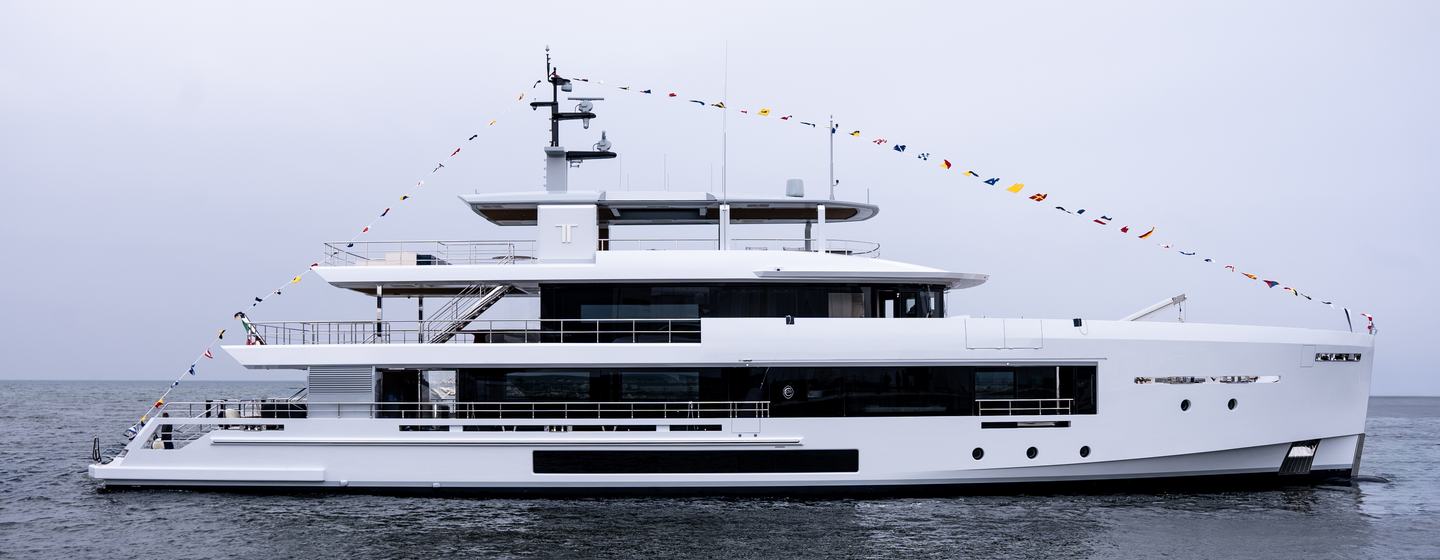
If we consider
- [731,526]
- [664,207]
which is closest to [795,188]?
[664,207]

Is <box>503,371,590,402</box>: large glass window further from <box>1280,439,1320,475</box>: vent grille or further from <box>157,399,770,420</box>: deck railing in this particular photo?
<box>1280,439,1320,475</box>: vent grille

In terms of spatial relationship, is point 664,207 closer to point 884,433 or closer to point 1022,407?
point 884,433

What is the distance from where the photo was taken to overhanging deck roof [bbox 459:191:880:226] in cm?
1845

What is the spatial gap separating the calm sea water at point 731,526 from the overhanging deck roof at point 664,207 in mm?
5082

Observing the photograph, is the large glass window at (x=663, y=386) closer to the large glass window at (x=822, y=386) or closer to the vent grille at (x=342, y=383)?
the large glass window at (x=822, y=386)

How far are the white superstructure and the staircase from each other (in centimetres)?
10

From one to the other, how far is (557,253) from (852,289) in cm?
498

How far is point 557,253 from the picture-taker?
1820 cm

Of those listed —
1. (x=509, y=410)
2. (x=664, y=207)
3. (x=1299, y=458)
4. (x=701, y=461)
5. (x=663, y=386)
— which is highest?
(x=664, y=207)

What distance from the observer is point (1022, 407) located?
54.8 feet

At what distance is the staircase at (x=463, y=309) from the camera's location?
1756 cm

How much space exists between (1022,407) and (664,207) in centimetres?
685

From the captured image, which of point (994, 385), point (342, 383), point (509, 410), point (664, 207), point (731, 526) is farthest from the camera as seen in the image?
point (664, 207)

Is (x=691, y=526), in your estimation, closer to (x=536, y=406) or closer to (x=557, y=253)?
(x=536, y=406)
